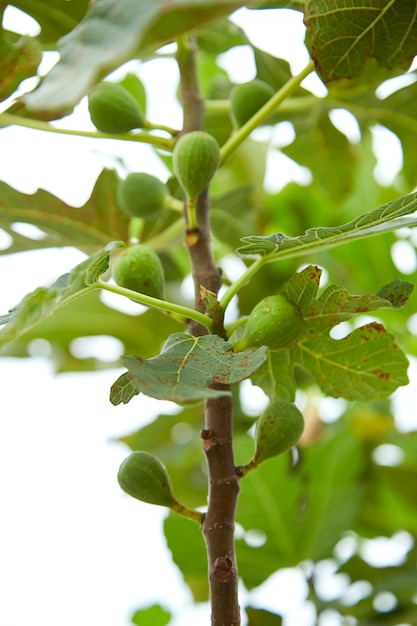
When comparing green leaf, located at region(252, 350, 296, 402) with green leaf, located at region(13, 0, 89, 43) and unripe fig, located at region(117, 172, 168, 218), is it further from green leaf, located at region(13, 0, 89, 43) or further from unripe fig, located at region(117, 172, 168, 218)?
green leaf, located at region(13, 0, 89, 43)

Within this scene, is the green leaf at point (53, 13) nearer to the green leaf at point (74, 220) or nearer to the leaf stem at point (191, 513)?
the green leaf at point (74, 220)

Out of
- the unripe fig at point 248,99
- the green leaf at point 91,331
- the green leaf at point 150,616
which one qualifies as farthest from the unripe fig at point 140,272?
the green leaf at point 150,616

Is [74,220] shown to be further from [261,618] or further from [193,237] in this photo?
[261,618]

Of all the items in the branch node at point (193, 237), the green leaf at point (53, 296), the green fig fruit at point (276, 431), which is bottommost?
Result: the green fig fruit at point (276, 431)

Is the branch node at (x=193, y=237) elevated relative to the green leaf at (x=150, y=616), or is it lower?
elevated

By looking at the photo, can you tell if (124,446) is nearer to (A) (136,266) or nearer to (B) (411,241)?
(B) (411,241)

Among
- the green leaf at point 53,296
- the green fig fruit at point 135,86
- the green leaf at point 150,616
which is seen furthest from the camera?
the green leaf at point 150,616

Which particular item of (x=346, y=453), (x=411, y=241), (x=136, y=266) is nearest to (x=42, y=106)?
(x=136, y=266)

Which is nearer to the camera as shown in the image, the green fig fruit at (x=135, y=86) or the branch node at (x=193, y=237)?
the branch node at (x=193, y=237)

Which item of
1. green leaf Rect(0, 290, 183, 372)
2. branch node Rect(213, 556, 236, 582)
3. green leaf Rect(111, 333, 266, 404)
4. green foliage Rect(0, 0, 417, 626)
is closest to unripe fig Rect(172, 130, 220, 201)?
green foliage Rect(0, 0, 417, 626)
